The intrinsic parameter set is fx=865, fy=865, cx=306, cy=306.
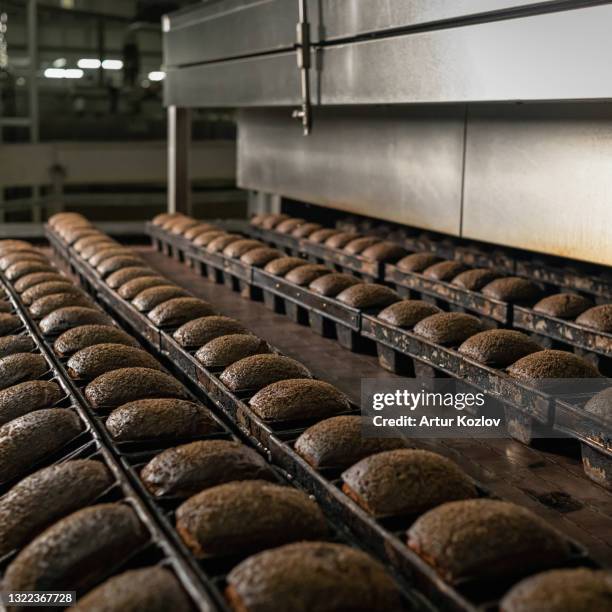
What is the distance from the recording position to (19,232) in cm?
850

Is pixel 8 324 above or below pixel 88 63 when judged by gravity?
below

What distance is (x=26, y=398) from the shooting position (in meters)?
2.76

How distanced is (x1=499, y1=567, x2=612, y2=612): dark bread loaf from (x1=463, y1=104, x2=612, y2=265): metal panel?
2.59 meters

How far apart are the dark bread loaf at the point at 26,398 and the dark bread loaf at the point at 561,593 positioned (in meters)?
1.69

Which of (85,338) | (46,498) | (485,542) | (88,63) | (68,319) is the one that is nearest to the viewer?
(485,542)

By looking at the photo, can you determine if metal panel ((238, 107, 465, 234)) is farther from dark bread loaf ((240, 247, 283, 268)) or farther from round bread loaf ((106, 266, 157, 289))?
round bread loaf ((106, 266, 157, 289))

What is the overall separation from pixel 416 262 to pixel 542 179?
91 centimetres

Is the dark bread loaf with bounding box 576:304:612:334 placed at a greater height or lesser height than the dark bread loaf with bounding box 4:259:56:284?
greater

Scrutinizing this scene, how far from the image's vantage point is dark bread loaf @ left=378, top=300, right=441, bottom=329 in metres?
3.74

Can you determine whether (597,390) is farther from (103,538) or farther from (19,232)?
(19,232)

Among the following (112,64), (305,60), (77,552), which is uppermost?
(112,64)

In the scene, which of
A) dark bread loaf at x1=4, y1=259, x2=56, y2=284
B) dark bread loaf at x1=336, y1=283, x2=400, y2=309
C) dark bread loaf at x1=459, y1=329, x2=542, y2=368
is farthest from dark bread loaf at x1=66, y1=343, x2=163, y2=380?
dark bread loaf at x1=4, y1=259, x2=56, y2=284

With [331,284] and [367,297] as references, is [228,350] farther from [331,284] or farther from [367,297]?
[331,284]

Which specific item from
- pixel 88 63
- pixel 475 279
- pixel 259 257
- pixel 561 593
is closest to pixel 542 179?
pixel 475 279
